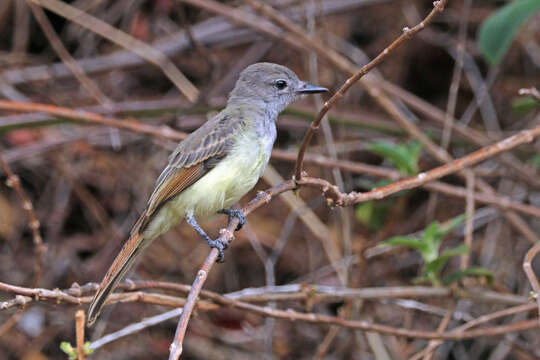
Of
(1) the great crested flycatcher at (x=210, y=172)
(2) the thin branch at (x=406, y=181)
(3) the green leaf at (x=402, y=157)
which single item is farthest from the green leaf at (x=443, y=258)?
(1) the great crested flycatcher at (x=210, y=172)

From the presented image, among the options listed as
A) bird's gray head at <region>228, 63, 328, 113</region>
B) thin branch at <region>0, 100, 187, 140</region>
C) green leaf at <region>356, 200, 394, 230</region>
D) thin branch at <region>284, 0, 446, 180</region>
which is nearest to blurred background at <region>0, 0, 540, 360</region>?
green leaf at <region>356, 200, 394, 230</region>

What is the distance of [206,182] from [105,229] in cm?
251

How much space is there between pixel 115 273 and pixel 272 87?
1.43 metres

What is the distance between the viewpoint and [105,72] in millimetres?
5664

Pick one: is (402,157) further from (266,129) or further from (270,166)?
(270,166)

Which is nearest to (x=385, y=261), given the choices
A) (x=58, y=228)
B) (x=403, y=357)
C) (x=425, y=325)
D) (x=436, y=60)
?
(x=425, y=325)

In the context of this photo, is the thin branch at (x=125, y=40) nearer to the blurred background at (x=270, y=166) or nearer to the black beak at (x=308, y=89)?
the blurred background at (x=270, y=166)

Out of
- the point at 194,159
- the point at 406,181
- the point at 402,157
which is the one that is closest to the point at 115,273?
the point at 194,159

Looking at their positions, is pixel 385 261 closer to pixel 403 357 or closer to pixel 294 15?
pixel 403 357

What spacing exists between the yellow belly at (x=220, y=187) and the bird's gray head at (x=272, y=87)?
429 millimetres

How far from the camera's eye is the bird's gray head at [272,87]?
3621 millimetres

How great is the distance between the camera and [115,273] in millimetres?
2744

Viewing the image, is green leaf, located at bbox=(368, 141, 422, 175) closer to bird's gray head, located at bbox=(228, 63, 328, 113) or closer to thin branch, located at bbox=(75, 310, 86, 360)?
bird's gray head, located at bbox=(228, 63, 328, 113)

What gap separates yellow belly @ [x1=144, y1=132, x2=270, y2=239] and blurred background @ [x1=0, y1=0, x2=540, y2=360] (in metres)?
0.95
